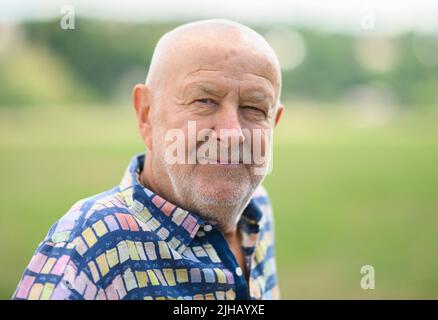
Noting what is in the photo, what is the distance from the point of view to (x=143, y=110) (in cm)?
170

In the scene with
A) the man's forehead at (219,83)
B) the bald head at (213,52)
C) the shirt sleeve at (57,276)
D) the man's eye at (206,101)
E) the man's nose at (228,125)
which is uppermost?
the bald head at (213,52)

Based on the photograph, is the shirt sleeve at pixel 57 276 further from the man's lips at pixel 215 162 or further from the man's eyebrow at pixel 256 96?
the man's eyebrow at pixel 256 96

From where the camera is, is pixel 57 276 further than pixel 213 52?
No

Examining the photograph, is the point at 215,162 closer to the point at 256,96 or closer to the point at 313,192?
the point at 256,96

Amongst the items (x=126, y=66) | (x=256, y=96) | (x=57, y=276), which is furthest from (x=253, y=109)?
(x=126, y=66)

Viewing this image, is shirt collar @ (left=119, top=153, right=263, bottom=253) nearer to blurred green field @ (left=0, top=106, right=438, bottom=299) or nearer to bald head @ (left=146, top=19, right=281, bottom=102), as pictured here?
bald head @ (left=146, top=19, right=281, bottom=102)

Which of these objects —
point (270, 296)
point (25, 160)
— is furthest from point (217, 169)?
point (25, 160)

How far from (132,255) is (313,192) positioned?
43.0ft

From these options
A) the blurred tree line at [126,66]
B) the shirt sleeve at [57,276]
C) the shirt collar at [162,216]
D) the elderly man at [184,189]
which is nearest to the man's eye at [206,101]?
the elderly man at [184,189]

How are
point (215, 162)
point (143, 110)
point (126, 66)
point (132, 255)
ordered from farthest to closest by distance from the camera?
point (126, 66) < point (143, 110) < point (215, 162) < point (132, 255)

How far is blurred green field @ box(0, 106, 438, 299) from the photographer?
6.55m

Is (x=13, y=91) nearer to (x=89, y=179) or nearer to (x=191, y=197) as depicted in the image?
(x=89, y=179)

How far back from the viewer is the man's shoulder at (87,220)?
1.40 metres

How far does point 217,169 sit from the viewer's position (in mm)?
1531
